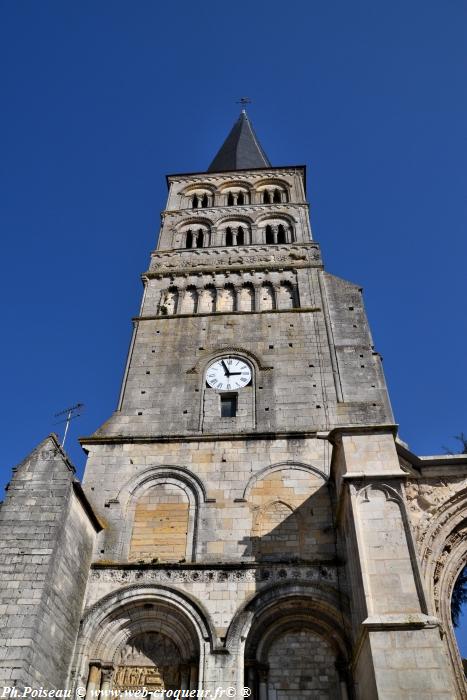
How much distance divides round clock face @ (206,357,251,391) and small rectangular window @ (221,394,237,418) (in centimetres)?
25

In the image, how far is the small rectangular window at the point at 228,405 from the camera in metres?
15.4

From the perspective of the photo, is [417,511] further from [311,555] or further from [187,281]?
[187,281]

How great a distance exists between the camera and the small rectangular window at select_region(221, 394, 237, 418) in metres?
15.4

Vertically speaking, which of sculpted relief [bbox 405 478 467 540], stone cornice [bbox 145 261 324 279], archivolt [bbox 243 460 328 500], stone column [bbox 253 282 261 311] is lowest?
sculpted relief [bbox 405 478 467 540]

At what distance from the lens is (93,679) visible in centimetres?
1092

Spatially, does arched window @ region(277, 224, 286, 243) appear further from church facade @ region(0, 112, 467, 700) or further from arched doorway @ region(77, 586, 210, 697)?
arched doorway @ region(77, 586, 210, 697)

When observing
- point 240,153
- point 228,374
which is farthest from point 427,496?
point 240,153

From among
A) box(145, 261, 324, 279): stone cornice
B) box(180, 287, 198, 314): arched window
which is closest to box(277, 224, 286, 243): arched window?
box(145, 261, 324, 279): stone cornice

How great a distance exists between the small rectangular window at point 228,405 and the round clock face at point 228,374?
0.82ft

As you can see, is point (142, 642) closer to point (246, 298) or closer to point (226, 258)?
point (246, 298)

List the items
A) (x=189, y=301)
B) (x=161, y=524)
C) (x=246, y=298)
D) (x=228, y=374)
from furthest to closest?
(x=189, y=301)
(x=246, y=298)
(x=228, y=374)
(x=161, y=524)

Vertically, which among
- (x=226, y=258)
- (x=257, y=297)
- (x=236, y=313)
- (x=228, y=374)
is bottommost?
(x=228, y=374)

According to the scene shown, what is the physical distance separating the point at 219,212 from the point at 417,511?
15.9 metres

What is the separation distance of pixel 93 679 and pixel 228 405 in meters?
7.16
